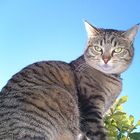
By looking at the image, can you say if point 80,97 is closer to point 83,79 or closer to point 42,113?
point 83,79

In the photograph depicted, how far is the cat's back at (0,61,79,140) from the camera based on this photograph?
18.2ft

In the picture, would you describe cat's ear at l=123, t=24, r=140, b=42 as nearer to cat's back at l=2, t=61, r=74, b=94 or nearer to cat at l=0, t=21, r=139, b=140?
cat at l=0, t=21, r=139, b=140

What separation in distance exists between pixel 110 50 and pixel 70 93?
1.25 metres

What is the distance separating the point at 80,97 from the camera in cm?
691

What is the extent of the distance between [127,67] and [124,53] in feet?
0.80

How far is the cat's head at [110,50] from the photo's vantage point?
747cm

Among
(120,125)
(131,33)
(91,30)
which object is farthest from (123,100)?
(91,30)

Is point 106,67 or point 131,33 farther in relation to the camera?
point 131,33

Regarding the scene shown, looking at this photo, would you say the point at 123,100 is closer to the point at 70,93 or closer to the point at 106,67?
the point at 70,93

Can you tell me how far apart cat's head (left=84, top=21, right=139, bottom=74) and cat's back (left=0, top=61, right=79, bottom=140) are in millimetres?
659

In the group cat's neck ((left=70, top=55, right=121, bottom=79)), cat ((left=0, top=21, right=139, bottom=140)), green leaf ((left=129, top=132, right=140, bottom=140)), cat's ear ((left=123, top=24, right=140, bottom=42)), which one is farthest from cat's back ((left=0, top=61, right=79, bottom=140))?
cat's ear ((left=123, top=24, right=140, bottom=42))

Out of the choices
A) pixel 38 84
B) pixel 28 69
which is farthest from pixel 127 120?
pixel 28 69

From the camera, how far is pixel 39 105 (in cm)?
602

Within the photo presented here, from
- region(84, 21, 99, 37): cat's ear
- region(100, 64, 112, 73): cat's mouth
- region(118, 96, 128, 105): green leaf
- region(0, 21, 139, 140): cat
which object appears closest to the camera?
region(0, 21, 139, 140): cat
